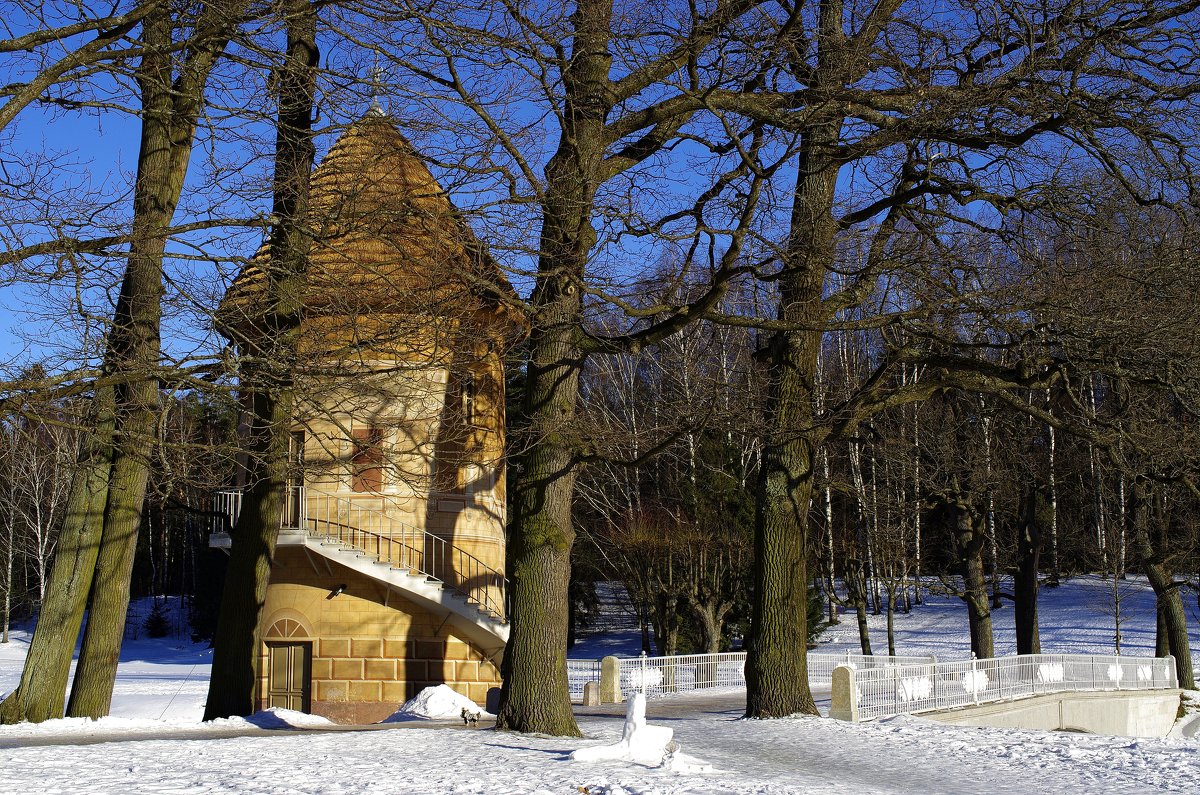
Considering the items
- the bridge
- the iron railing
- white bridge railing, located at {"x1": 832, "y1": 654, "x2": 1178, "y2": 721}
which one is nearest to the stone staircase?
the iron railing

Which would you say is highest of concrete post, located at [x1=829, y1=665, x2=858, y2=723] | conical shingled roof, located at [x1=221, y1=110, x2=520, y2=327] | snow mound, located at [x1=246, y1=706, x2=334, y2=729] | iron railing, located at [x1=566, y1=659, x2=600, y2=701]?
conical shingled roof, located at [x1=221, y1=110, x2=520, y2=327]

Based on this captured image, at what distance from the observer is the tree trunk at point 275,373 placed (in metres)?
10.3

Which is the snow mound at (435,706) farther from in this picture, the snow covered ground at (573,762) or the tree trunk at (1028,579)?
the tree trunk at (1028,579)

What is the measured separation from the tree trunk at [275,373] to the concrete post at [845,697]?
8341 millimetres

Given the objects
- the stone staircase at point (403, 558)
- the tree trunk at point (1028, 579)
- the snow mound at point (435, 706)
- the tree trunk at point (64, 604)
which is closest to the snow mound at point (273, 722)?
the snow mound at point (435, 706)

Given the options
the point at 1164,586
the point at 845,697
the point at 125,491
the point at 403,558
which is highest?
the point at 125,491

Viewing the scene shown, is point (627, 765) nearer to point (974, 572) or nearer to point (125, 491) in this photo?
point (125, 491)

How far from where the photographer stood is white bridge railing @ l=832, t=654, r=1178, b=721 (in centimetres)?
1750

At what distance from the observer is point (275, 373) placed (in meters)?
10.2

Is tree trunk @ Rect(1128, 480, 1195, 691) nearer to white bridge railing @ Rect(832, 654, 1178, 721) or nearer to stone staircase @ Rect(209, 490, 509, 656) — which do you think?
white bridge railing @ Rect(832, 654, 1178, 721)

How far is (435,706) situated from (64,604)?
20.4ft

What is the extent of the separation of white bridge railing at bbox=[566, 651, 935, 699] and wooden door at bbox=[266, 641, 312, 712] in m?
5.81

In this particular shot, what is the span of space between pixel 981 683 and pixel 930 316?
10382mm

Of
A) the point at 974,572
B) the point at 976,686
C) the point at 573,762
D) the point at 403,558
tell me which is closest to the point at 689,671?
the point at 976,686
